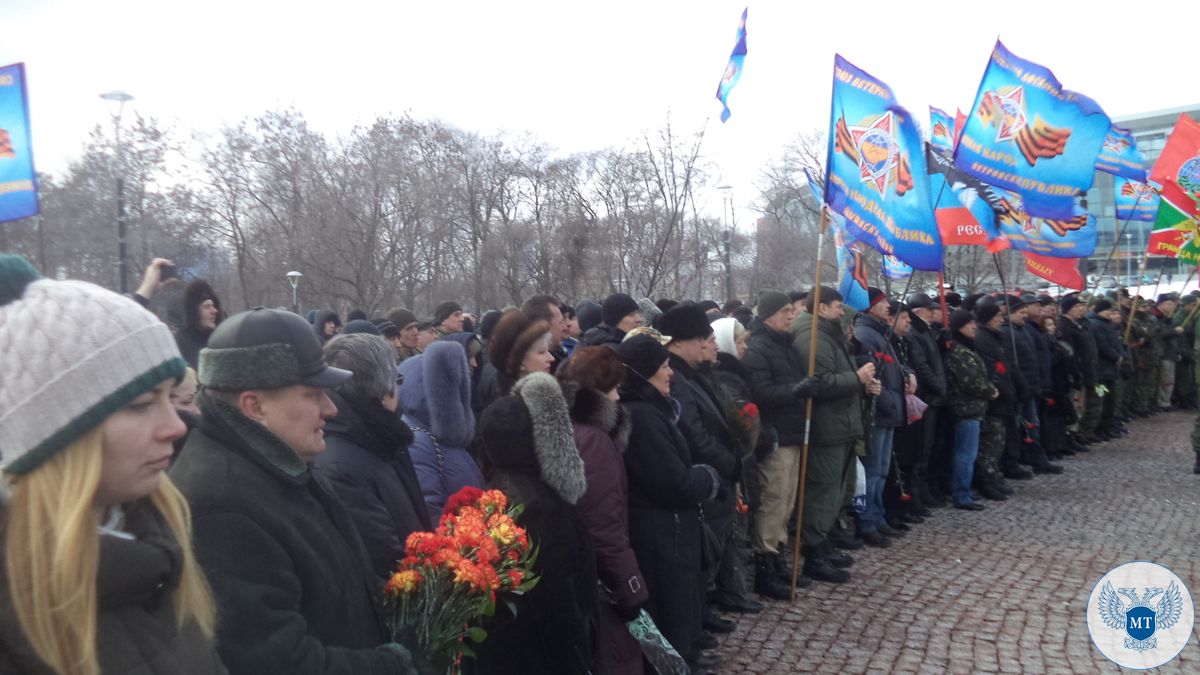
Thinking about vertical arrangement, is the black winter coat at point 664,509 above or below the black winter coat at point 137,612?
below

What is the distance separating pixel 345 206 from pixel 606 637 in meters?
29.8

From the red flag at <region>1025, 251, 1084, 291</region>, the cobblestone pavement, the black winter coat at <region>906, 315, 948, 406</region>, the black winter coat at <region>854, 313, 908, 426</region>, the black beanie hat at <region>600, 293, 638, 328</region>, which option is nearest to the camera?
the cobblestone pavement

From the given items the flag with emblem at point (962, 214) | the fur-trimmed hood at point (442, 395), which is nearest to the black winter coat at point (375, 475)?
the fur-trimmed hood at point (442, 395)

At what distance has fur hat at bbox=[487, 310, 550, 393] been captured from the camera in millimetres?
4824

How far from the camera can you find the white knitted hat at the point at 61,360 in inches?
62.1

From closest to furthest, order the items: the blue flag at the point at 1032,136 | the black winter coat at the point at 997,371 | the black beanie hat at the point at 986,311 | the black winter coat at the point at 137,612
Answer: the black winter coat at the point at 137,612, the blue flag at the point at 1032,136, the black winter coat at the point at 997,371, the black beanie hat at the point at 986,311

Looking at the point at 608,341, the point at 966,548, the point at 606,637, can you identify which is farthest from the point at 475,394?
the point at 966,548

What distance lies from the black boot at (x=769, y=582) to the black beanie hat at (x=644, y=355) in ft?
8.76

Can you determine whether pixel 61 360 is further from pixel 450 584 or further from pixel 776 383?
pixel 776 383

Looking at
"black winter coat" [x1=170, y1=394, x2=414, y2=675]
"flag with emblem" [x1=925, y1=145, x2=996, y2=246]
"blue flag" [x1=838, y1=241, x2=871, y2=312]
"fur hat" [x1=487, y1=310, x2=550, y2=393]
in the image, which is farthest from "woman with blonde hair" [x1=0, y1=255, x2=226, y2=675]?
"flag with emblem" [x1=925, y1=145, x2=996, y2=246]

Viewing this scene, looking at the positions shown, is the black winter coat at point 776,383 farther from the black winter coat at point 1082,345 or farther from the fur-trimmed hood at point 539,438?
the black winter coat at point 1082,345

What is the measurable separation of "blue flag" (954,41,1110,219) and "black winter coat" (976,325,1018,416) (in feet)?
4.87

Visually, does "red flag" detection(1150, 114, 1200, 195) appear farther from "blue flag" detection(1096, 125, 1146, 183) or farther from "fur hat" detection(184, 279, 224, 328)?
"fur hat" detection(184, 279, 224, 328)

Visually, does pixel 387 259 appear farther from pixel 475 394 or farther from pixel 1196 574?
pixel 1196 574
